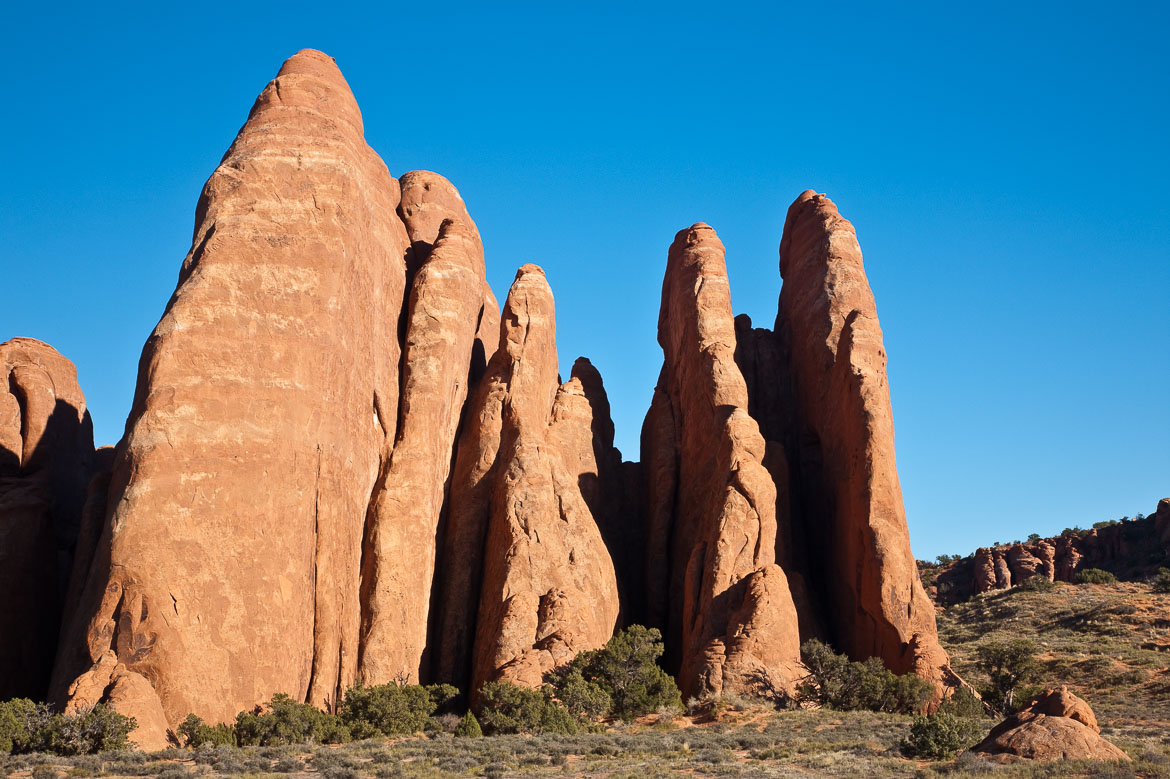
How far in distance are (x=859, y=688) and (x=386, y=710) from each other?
12759mm

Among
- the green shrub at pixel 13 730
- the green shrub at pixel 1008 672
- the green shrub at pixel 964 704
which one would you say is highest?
the green shrub at pixel 1008 672

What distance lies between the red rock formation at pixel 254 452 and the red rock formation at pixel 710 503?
34.7 feet

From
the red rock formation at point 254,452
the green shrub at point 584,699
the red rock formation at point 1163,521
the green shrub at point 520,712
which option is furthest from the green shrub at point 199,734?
the red rock formation at point 1163,521

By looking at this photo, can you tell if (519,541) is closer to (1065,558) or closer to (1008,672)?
(1008,672)

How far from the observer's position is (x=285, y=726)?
23781mm

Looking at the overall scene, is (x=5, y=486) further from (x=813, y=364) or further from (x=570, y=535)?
(x=813, y=364)

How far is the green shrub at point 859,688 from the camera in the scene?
28.6m

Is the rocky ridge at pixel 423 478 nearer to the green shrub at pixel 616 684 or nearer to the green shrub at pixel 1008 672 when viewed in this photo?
the green shrub at pixel 616 684

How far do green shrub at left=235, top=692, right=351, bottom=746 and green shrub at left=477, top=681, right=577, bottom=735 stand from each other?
3.59 meters

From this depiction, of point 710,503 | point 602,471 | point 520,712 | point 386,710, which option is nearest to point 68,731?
point 386,710

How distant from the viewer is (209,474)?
2630cm

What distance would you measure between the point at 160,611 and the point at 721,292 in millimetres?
24146

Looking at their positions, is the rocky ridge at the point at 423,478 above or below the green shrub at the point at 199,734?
above

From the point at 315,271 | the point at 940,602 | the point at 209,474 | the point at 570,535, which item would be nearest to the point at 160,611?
the point at 209,474
